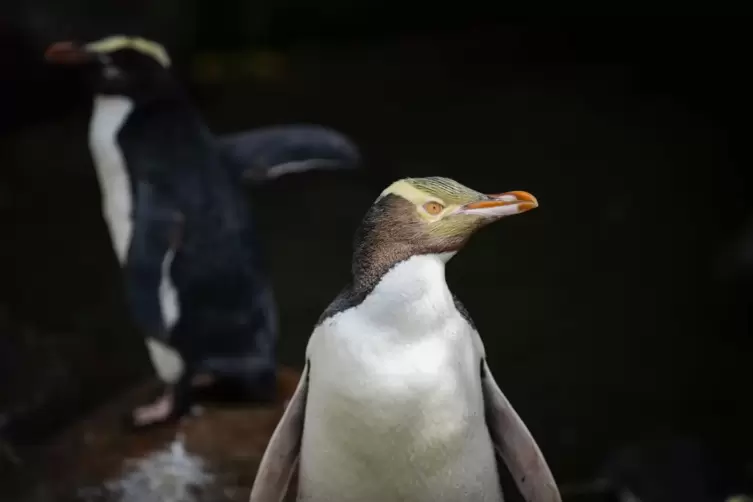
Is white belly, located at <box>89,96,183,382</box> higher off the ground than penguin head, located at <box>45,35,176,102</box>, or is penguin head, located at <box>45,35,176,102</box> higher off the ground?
penguin head, located at <box>45,35,176,102</box>

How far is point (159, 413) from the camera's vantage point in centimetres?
131

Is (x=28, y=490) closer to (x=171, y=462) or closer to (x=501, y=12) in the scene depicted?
(x=171, y=462)

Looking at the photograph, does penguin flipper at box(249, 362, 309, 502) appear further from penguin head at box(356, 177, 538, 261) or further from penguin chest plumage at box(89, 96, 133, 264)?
penguin chest plumage at box(89, 96, 133, 264)

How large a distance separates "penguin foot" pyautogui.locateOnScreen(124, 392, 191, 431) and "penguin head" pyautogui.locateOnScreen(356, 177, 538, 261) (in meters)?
0.53

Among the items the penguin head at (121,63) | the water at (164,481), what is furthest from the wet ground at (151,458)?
the penguin head at (121,63)

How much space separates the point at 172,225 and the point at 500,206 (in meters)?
0.61

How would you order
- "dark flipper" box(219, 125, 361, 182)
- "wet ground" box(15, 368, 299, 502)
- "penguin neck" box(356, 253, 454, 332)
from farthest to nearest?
"dark flipper" box(219, 125, 361, 182) < "wet ground" box(15, 368, 299, 502) < "penguin neck" box(356, 253, 454, 332)

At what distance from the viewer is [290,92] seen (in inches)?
54.3

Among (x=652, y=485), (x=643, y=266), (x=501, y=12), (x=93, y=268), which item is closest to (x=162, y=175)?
(x=93, y=268)

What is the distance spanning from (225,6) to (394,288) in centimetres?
70

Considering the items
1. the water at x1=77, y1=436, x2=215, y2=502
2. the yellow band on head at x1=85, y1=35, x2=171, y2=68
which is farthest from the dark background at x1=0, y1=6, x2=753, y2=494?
the water at x1=77, y1=436, x2=215, y2=502

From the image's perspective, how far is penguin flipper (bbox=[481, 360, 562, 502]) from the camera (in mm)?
1069

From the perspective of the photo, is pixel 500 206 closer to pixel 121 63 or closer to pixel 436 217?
pixel 436 217

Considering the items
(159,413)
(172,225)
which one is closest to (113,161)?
(172,225)
